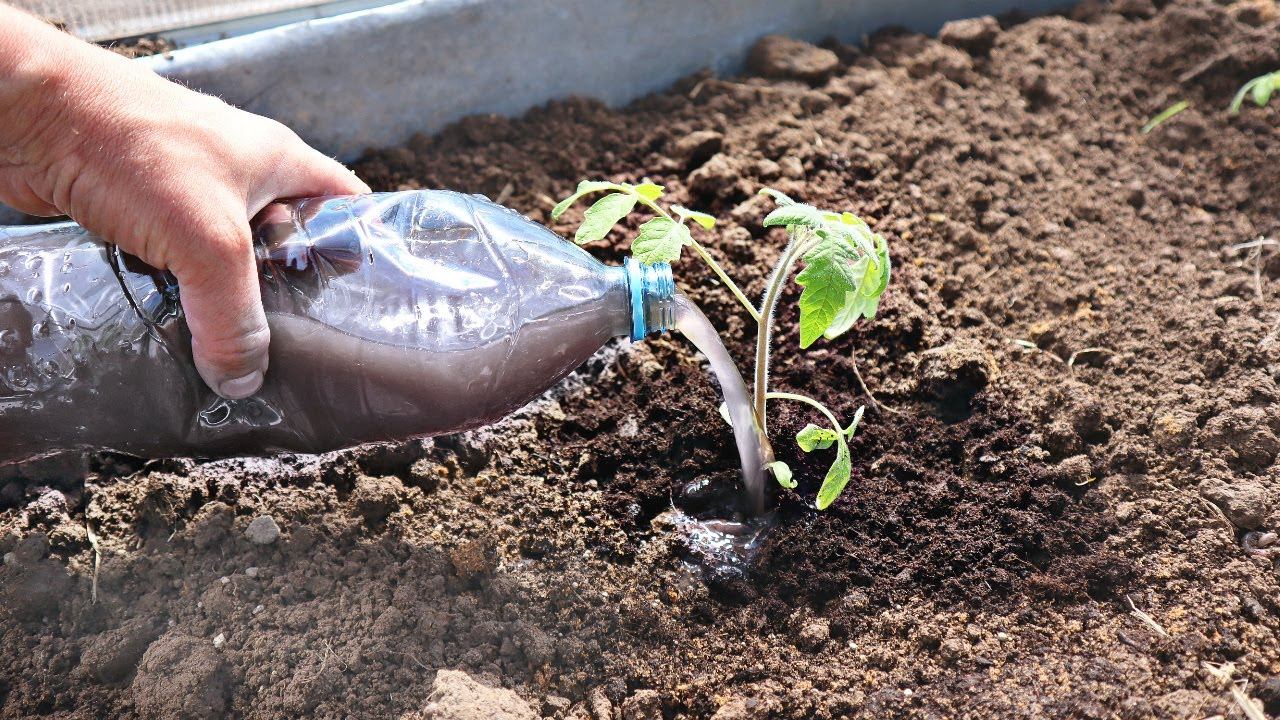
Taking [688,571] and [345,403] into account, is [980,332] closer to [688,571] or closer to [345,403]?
[688,571]

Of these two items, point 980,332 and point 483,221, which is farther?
point 980,332

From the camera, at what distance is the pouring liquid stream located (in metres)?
1.92

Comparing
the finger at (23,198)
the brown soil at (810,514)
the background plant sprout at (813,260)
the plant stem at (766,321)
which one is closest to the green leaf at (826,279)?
the background plant sprout at (813,260)

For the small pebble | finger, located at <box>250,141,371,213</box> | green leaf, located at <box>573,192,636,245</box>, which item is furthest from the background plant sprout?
the small pebble

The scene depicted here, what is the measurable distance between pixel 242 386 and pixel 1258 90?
2516 millimetres

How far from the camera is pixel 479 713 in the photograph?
1.66 m

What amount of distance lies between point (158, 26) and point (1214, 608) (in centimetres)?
271

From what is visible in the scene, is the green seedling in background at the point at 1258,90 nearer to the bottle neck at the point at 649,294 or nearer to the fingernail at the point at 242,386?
the bottle neck at the point at 649,294

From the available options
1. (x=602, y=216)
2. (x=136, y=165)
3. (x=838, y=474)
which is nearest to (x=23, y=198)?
(x=136, y=165)

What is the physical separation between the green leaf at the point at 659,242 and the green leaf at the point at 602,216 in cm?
7

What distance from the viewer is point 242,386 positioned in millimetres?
1776

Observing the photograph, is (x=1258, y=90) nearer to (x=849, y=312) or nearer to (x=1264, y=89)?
(x=1264, y=89)

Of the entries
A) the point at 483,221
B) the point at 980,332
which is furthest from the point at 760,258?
the point at 483,221

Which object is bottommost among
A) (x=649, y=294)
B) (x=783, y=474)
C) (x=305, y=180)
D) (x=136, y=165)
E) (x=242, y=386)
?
(x=783, y=474)
